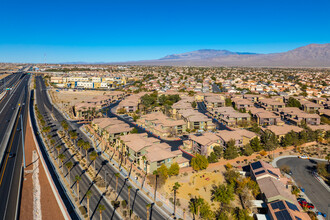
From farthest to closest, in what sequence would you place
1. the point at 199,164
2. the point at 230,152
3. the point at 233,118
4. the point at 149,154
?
1. the point at 233,118
2. the point at 230,152
3. the point at 149,154
4. the point at 199,164

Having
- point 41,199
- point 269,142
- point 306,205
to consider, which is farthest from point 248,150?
point 41,199

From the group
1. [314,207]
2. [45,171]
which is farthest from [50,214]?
[314,207]

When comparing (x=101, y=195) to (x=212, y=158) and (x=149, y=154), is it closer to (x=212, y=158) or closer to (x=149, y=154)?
(x=149, y=154)

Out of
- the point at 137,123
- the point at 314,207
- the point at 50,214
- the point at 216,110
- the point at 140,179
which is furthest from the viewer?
the point at 216,110

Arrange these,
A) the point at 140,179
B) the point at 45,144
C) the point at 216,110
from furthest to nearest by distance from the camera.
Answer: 1. the point at 216,110
2. the point at 45,144
3. the point at 140,179

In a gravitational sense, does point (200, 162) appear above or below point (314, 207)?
above

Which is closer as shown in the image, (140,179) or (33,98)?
(140,179)

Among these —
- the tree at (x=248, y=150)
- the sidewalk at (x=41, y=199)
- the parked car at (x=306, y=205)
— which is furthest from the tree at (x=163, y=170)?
the parked car at (x=306, y=205)

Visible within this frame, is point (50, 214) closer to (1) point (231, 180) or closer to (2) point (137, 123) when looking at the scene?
(1) point (231, 180)
